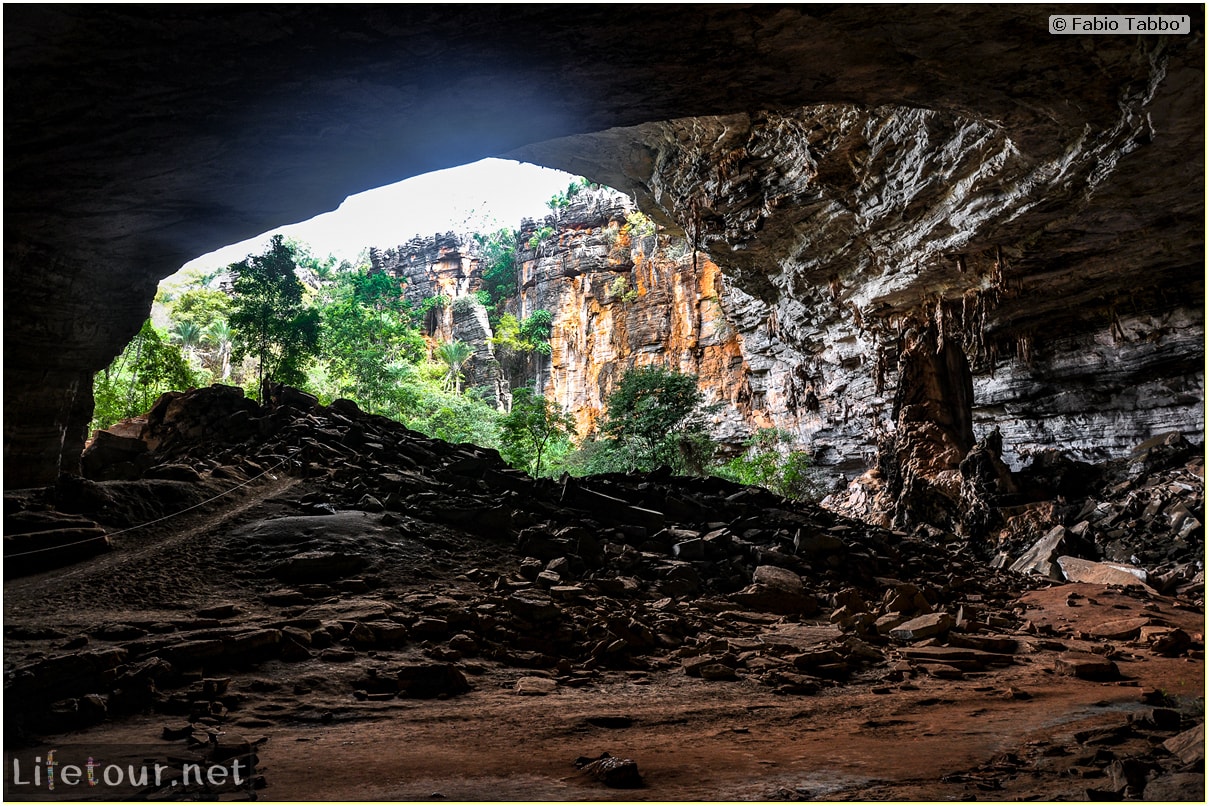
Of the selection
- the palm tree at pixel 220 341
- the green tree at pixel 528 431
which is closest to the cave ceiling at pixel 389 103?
the green tree at pixel 528 431

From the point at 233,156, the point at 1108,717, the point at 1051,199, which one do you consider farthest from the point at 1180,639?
the point at 233,156

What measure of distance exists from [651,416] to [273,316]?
10.5 m

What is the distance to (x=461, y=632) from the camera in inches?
201

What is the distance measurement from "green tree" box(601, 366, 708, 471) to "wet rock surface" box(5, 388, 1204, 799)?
9.45 meters

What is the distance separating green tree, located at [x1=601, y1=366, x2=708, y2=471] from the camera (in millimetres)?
19688

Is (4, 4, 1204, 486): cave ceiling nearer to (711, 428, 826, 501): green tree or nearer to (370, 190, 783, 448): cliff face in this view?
(711, 428, 826, 501): green tree

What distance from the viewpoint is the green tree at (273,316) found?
49.4 feet

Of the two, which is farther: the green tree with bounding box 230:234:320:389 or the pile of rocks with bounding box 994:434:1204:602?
the green tree with bounding box 230:234:320:389

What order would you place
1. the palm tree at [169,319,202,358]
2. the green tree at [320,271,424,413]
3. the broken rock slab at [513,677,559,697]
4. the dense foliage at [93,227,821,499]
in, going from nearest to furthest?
1. the broken rock slab at [513,677,559,697]
2. the dense foliage at [93,227,821,499]
3. the green tree at [320,271,424,413]
4. the palm tree at [169,319,202,358]

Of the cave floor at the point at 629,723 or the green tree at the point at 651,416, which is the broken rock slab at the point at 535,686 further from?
the green tree at the point at 651,416

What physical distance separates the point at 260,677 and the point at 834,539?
7.02m

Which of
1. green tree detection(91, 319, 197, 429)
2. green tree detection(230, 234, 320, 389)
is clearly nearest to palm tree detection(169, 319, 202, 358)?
green tree detection(91, 319, 197, 429)

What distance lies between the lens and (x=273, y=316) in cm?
1547

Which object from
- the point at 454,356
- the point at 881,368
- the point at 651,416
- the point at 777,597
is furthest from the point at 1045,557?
the point at 454,356
